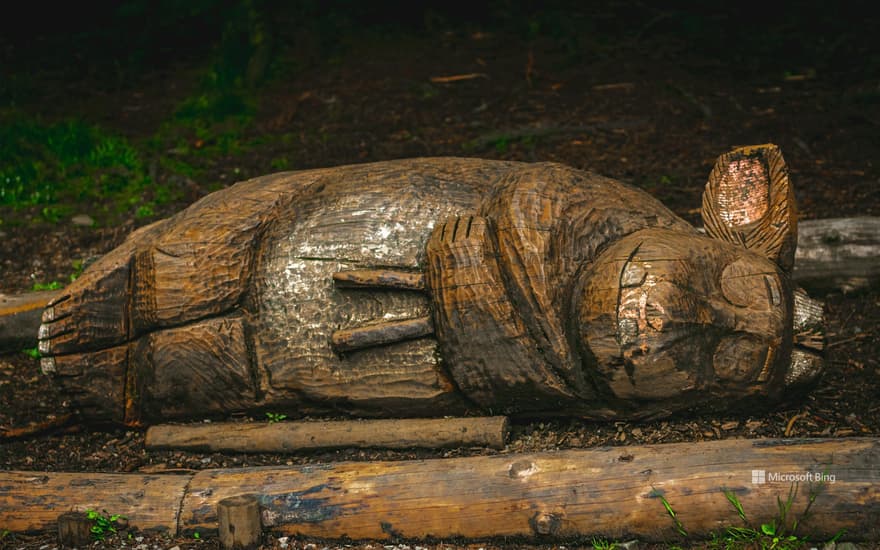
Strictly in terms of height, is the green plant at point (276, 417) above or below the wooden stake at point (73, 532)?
above

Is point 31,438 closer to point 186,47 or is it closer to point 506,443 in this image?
point 506,443

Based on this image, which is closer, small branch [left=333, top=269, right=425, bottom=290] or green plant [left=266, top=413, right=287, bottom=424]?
small branch [left=333, top=269, right=425, bottom=290]

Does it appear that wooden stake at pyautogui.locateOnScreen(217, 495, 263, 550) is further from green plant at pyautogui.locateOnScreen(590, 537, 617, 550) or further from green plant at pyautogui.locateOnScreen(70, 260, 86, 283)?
green plant at pyautogui.locateOnScreen(70, 260, 86, 283)

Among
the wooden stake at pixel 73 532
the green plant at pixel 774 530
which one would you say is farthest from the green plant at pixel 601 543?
the wooden stake at pixel 73 532

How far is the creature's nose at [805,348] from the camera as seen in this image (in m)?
4.43

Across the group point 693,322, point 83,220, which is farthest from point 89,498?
point 83,220

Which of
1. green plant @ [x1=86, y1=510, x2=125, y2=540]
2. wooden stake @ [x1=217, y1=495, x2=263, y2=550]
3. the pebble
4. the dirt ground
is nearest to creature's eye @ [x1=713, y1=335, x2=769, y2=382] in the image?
the dirt ground

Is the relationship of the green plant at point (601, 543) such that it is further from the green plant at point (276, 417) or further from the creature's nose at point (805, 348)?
the green plant at point (276, 417)

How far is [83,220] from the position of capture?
769cm

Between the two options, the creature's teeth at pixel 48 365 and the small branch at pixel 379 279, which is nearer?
the small branch at pixel 379 279

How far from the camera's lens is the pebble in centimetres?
763

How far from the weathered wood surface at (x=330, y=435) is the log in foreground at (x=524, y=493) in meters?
0.48

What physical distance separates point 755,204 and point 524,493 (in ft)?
6.38

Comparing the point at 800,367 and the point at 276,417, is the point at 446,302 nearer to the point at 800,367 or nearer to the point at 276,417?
the point at 276,417
